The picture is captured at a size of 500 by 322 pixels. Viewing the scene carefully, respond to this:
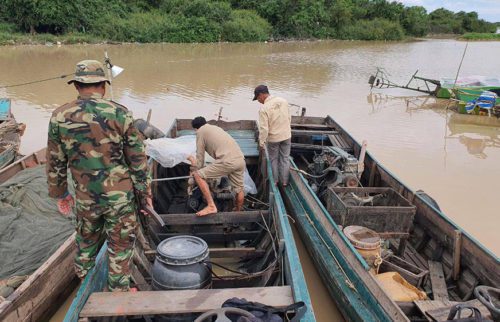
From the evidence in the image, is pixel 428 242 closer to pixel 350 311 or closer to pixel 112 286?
pixel 350 311

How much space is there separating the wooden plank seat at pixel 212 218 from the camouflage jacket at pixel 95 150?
58.2 inches

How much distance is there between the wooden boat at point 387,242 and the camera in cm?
342

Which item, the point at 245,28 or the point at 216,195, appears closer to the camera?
the point at 216,195

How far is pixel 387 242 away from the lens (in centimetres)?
464

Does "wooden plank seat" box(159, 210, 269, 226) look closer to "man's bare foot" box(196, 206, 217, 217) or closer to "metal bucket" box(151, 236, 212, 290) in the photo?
"man's bare foot" box(196, 206, 217, 217)

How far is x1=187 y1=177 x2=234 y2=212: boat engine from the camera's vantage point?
488cm

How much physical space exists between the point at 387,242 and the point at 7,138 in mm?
7481

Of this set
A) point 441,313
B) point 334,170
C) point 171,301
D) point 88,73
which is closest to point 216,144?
point 334,170

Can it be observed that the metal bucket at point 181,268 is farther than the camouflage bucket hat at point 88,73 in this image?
Yes

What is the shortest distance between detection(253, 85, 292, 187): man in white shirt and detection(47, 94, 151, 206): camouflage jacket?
284 centimetres

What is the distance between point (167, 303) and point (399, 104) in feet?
48.1

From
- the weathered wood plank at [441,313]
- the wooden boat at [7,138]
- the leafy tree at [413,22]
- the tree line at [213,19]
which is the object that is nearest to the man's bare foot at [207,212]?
the weathered wood plank at [441,313]

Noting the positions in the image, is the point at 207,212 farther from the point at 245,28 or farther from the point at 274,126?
the point at 245,28

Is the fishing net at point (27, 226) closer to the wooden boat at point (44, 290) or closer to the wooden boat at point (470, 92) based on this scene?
the wooden boat at point (44, 290)
